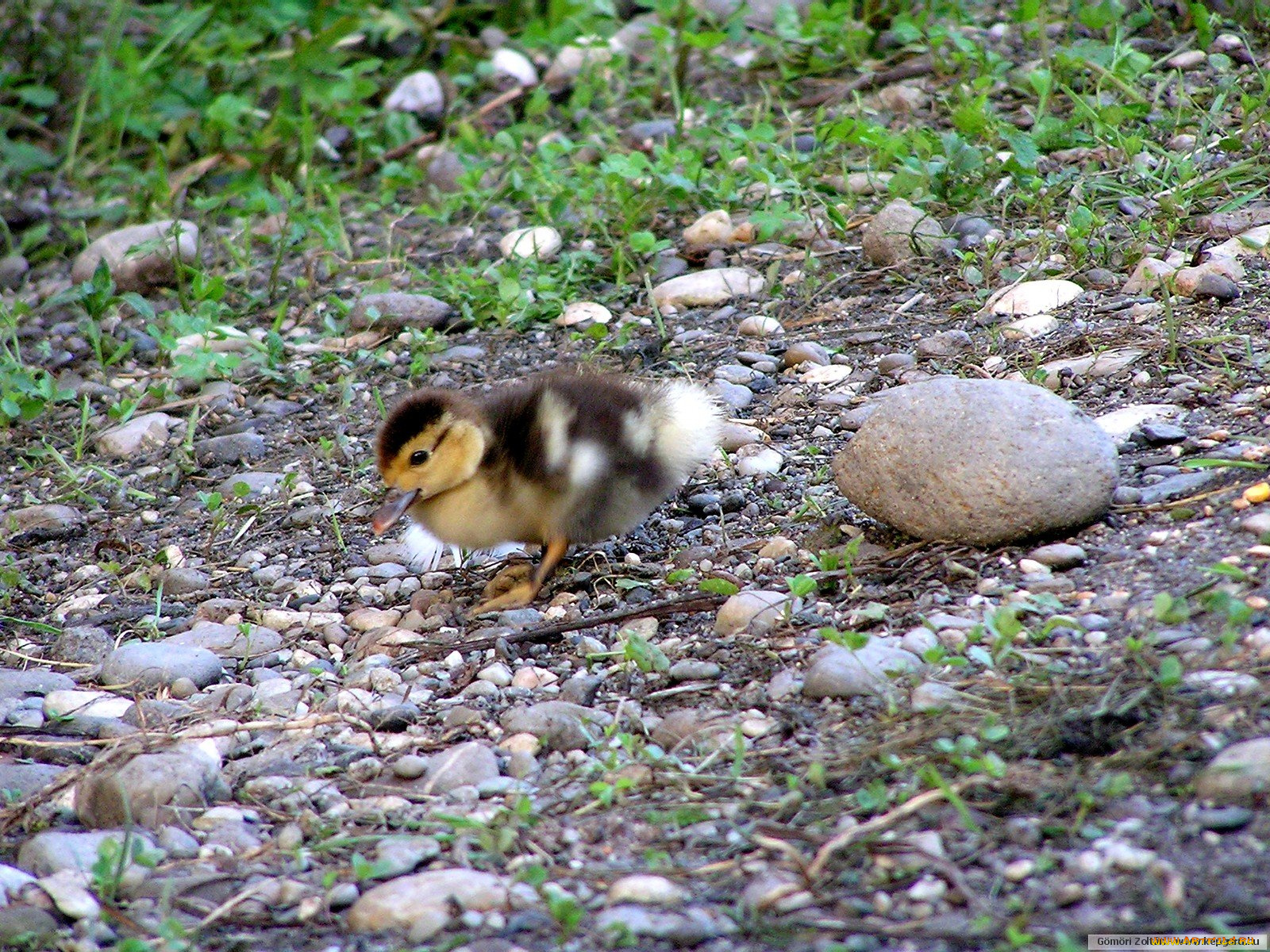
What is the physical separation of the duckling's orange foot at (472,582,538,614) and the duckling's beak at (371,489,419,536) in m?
0.33

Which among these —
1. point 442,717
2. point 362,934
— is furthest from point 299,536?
point 362,934

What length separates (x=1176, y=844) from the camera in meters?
2.17

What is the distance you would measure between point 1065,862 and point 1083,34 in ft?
15.5

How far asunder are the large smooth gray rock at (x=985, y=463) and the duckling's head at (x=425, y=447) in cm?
105

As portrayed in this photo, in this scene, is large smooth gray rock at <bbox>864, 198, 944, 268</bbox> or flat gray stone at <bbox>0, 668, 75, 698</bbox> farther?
large smooth gray rock at <bbox>864, 198, 944, 268</bbox>

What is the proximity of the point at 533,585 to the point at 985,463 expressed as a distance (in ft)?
4.14

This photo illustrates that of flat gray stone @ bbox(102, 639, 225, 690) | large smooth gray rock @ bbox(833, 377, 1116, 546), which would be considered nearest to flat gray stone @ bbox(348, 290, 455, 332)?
flat gray stone @ bbox(102, 639, 225, 690)

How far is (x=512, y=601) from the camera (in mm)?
3701

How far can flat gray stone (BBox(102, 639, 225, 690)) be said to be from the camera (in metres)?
3.47

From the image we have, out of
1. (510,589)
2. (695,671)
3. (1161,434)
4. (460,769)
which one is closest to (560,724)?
(460,769)

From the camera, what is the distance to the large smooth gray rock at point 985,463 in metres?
3.09

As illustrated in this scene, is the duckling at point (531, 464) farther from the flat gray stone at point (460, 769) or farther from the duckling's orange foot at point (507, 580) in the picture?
the flat gray stone at point (460, 769)

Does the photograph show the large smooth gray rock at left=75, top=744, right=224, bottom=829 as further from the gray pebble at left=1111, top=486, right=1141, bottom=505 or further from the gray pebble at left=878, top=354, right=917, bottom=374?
the gray pebble at left=878, top=354, right=917, bottom=374

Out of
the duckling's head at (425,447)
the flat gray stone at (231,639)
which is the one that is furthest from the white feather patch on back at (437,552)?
the flat gray stone at (231,639)
